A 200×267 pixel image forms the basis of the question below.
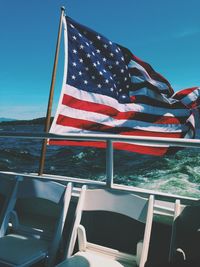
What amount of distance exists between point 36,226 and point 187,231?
5.58ft

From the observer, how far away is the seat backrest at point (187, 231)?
90.5 inches

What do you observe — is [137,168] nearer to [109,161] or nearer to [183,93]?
[183,93]

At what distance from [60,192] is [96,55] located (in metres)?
2.06

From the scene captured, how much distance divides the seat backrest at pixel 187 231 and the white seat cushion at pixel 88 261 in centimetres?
44

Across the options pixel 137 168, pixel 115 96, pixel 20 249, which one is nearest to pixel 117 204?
pixel 20 249

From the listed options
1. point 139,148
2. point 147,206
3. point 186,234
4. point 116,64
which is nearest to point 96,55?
point 116,64

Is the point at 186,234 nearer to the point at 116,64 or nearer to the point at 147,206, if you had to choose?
the point at 147,206

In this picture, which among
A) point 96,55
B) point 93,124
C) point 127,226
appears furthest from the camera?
point 96,55

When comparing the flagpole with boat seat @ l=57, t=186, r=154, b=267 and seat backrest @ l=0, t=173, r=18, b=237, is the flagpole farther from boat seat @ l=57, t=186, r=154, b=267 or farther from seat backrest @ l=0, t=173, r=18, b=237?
boat seat @ l=57, t=186, r=154, b=267

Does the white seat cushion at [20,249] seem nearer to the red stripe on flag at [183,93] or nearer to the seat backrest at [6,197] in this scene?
the seat backrest at [6,197]

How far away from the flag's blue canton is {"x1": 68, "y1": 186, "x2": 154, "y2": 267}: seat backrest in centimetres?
161

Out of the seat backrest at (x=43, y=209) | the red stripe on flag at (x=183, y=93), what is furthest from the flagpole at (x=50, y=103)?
the red stripe on flag at (x=183, y=93)

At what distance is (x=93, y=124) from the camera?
390 cm

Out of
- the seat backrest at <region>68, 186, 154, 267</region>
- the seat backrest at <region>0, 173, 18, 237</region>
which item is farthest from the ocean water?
the seat backrest at <region>68, 186, 154, 267</region>
